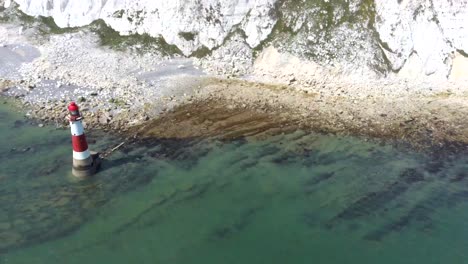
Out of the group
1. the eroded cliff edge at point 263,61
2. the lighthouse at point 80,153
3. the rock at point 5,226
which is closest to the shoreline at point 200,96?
the eroded cliff edge at point 263,61

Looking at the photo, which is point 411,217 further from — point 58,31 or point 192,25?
point 58,31

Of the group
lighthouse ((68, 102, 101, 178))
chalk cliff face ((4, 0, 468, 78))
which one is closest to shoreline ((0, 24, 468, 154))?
chalk cliff face ((4, 0, 468, 78))

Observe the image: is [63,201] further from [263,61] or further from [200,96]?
[263,61]

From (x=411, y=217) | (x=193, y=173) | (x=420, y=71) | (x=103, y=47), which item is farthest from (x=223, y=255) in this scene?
(x=103, y=47)

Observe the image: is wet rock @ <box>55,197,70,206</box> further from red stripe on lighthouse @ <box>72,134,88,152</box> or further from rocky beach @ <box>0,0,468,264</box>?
red stripe on lighthouse @ <box>72,134,88,152</box>

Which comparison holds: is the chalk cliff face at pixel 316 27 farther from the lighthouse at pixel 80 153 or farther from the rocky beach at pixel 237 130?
the lighthouse at pixel 80 153
